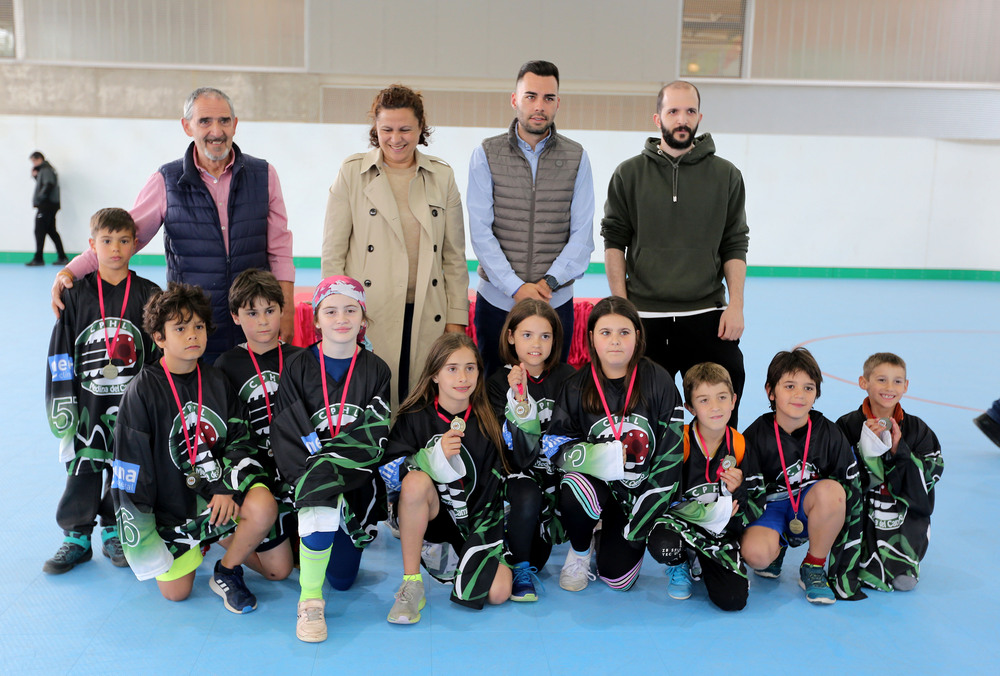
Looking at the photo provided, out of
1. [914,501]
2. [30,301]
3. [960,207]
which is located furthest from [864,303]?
[30,301]

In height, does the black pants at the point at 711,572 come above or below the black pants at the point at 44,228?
below

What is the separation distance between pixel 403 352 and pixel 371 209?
544 millimetres

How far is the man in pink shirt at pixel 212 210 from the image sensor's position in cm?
279

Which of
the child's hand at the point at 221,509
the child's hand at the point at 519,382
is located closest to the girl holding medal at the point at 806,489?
the child's hand at the point at 519,382

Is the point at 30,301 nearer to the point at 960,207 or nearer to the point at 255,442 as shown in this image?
the point at 255,442

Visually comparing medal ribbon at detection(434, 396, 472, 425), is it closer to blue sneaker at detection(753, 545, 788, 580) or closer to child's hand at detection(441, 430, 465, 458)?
child's hand at detection(441, 430, 465, 458)

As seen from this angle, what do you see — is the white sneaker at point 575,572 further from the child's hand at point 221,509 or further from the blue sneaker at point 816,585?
the child's hand at point 221,509

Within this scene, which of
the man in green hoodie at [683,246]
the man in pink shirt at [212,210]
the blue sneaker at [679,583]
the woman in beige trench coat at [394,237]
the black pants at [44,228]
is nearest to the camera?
the blue sneaker at [679,583]

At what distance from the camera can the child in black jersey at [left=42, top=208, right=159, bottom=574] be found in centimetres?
264

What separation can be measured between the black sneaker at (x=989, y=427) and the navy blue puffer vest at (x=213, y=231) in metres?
3.49

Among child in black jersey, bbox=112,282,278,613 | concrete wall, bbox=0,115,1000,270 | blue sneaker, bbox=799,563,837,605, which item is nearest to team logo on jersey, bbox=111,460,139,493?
child in black jersey, bbox=112,282,278,613

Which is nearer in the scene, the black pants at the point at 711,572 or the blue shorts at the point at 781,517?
the black pants at the point at 711,572

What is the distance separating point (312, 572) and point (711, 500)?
1261 mm

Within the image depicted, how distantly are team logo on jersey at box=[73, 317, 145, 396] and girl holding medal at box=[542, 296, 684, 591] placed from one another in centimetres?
143
